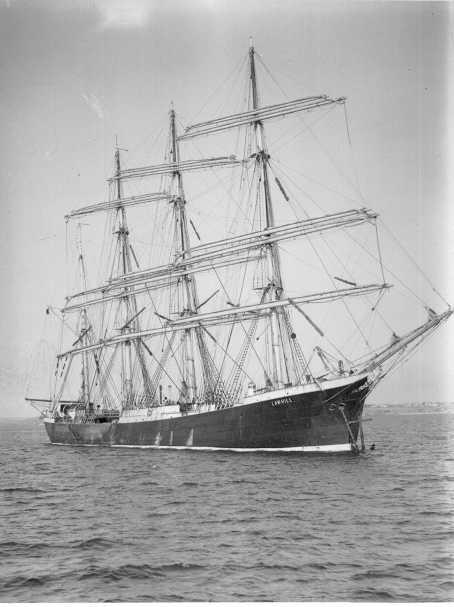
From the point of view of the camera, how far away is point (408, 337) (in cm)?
3572

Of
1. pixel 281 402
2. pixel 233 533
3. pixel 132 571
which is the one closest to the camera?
pixel 132 571

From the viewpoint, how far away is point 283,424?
37.8 meters

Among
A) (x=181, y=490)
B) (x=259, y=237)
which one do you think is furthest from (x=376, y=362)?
(x=181, y=490)

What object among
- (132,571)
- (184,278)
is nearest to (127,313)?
(184,278)

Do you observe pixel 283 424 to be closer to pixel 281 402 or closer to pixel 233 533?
pixel 281 402

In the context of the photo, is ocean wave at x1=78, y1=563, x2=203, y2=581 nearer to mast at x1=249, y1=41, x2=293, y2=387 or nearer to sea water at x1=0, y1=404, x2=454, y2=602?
sea water at x1=0, y1=404, x2=454, y2=602

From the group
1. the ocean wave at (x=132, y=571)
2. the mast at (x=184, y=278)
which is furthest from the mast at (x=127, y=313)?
the ocean wave at (x=132, y=571)

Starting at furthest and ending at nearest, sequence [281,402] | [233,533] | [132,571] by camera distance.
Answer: [281,402] → [233,533] → [132,571]

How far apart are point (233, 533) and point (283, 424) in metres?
19.0

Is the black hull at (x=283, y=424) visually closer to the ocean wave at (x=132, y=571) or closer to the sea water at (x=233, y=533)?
the sea water at (x=233, y=533)

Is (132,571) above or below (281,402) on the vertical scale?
below

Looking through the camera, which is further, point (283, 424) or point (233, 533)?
point (283, 424)

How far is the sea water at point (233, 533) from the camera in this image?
1444 cm

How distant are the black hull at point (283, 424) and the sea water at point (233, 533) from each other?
9.55ft
